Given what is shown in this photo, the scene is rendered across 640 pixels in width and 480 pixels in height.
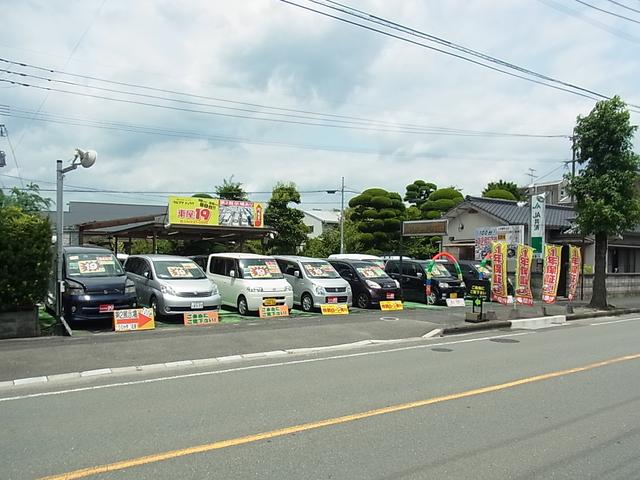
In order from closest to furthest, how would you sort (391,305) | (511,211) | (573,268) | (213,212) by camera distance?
(391,305)
(573,268)
(213,212)
(511,211)

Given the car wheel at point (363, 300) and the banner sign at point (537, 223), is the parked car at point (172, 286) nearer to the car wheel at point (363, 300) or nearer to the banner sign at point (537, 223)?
the car wheel at point (363, 300)

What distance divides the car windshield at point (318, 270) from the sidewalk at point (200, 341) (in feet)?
6.59

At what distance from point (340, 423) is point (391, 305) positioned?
1257 centimetres

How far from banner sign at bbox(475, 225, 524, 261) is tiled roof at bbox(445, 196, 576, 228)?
6.41 meters

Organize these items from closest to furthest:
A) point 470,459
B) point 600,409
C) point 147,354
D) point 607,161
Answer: point 470,459, point 600,409, point 147,354, point 607,161

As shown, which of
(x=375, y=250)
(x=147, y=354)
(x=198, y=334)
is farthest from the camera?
(x=375, y=250)

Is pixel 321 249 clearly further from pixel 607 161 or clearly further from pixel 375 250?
pixel 607 161

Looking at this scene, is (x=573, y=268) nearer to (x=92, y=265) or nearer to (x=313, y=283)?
(x=313, y=283)

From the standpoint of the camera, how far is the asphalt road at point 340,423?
453 cm

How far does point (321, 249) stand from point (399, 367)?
3333 centimetres

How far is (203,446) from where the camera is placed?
196 inches

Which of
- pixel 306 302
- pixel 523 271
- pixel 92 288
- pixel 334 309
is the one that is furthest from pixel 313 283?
pixel 523 271

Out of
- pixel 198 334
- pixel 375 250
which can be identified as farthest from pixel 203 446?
pixel 375 250

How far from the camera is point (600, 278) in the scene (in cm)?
2100
